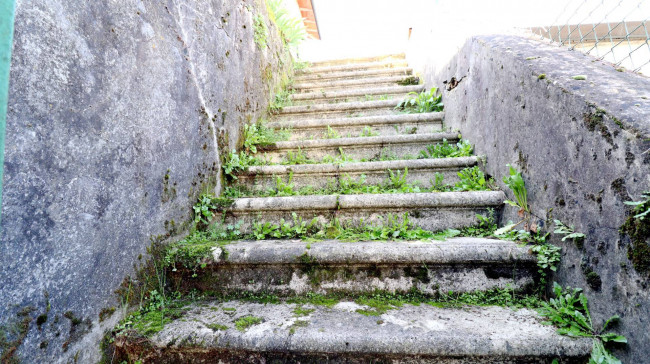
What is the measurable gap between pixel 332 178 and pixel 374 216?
0.50 metres

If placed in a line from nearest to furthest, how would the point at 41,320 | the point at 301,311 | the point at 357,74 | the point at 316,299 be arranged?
the point at 41,320 < the point at 301,311 < the point at 316,299 < the point at 357,74

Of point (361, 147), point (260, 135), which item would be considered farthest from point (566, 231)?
point (260, 135)

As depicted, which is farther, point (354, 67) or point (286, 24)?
point (354, 67)

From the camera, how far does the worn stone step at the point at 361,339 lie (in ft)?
3.18

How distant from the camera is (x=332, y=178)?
6.88 ft

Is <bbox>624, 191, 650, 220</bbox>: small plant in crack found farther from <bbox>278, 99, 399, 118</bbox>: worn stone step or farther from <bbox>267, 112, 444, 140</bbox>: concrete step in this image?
<bbox>278, 99, 399, 118</bbox>: worn stone step

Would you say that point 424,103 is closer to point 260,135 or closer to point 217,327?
point 260,135

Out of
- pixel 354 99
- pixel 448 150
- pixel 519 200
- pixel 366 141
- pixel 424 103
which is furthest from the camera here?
pixel 354 99

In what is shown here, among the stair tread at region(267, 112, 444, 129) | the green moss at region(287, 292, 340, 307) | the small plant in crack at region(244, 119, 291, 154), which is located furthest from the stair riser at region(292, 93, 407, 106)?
the green moss at region(287, 292, 340, 307)

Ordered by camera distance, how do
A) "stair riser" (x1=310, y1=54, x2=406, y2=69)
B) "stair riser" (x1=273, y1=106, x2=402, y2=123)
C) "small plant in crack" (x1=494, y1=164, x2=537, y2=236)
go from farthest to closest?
"stair riser" (x1=310, y1=54, x2=406, y2=69) → "stair riser" (x1=273, y1=106, x2=402, y2=123) → "small plant in crack" (x1=494, y1=164, x2=537, y2=236)

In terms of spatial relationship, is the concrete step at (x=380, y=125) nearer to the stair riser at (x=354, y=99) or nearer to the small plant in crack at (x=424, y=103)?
the small plant in crack at (x=424, y=103)

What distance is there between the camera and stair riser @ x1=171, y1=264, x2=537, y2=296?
1.29m

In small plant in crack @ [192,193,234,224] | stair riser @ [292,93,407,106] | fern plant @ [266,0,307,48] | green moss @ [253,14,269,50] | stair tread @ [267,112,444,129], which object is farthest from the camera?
fern plant @ [266,0,307,48]

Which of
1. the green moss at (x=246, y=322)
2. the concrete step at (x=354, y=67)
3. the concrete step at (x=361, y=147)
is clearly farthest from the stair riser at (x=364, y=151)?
the concrete step at (x=354, y=67)
